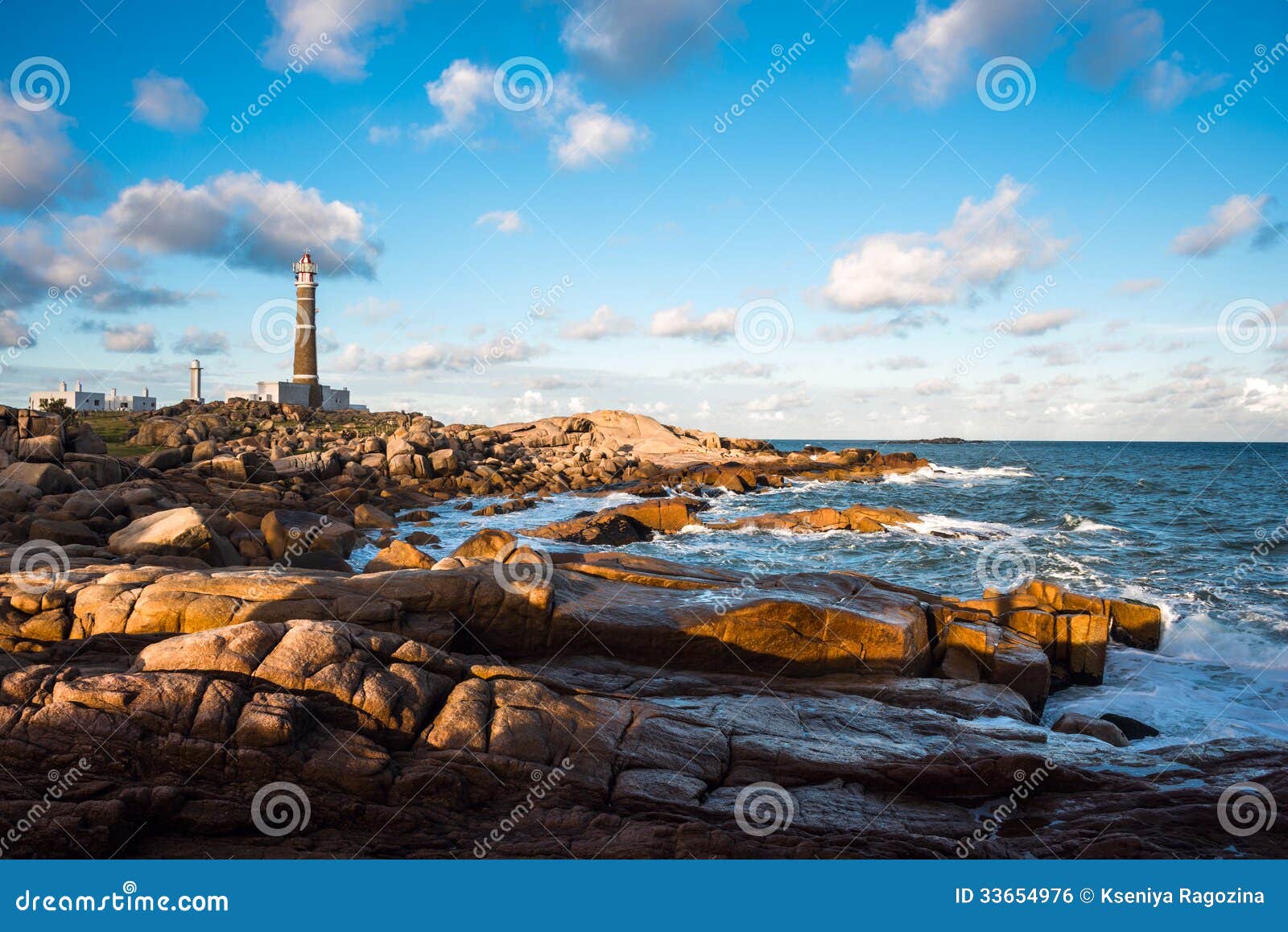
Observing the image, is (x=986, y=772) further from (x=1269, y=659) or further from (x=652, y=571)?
(x=1269, y=659)

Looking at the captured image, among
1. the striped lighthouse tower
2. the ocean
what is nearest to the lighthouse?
the striped lighthouse tower

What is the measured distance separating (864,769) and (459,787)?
13.7ft

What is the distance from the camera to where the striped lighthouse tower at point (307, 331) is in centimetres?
6588

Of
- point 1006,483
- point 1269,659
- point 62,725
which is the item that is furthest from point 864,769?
point 1006,483

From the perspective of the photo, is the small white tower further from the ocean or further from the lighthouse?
the ocean

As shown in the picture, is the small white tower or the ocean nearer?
the ocean

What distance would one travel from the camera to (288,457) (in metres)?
35.1

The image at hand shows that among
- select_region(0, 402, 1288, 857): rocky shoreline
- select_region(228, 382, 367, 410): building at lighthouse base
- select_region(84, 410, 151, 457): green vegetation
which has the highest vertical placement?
select_region(228, 382, 367, 410): building at lighthouse base

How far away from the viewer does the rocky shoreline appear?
6633 millimetres

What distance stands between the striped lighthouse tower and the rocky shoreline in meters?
55.4

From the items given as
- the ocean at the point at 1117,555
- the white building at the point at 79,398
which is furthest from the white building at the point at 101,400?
the ocean at the point at 1117,555

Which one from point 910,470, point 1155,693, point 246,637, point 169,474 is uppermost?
point 910,470

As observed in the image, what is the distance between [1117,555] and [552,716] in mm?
25268

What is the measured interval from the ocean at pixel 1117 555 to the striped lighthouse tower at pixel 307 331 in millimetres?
38156
